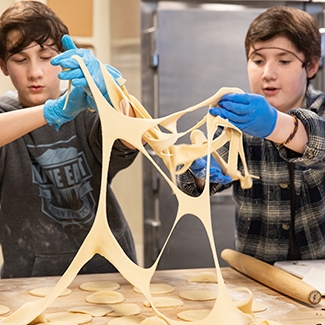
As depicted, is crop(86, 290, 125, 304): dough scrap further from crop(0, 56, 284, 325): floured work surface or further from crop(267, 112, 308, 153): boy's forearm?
crop(267, 112, 308, 153): boy's forearm

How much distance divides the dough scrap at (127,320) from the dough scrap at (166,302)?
2.9 inches

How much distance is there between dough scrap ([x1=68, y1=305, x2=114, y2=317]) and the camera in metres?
1.11

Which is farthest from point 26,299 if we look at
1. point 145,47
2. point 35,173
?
point 145,47

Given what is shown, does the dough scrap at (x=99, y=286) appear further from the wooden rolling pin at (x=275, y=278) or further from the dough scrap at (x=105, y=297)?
the wooden rolling pin at (x=275, y=278)

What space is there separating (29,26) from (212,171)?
24.7 inches

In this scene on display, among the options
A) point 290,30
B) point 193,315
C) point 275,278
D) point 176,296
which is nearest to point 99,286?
point 176,296

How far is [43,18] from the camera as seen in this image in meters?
1.44

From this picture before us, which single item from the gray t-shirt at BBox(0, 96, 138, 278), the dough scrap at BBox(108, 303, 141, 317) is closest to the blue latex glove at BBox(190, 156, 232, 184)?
the gray t-shirt at BBox(0, 96, 138, 278)

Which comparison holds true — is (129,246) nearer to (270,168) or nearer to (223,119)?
(270,168)

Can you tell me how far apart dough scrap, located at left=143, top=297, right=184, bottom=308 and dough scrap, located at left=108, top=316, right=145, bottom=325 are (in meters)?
0.07

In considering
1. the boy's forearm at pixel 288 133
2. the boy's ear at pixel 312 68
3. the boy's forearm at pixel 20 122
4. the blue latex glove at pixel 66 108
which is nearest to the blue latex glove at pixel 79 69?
the blue latex glove at pixel 66 108

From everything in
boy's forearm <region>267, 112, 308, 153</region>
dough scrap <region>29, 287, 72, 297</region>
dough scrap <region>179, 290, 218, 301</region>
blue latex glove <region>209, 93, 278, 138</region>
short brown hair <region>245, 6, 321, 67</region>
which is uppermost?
short brown hair <region>245, 6, 321, 67</region>

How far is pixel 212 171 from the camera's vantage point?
1.26 meters

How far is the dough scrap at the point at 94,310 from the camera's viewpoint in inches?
43.9
